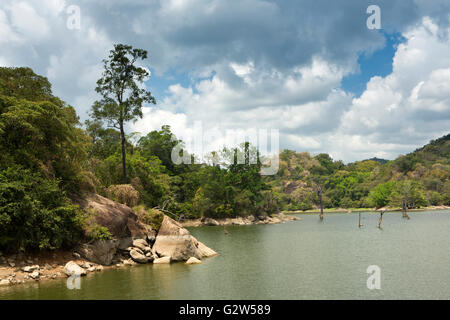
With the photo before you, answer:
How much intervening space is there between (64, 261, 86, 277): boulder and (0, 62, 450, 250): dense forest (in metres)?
1.21

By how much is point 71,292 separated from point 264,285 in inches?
352

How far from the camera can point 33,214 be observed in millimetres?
18016

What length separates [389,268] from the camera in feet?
68.9

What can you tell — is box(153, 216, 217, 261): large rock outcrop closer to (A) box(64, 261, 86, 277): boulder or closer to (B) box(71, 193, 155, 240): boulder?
(B) box(71, 193, 155, 240): boulder

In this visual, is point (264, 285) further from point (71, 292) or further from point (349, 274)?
point (71, 292)

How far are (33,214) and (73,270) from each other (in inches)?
143

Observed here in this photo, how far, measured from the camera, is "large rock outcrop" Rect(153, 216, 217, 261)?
960 inches

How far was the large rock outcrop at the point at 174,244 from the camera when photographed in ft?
80.0

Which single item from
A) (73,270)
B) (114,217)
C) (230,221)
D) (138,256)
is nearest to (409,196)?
(230,221)

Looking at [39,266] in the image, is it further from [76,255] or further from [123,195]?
[123,195]

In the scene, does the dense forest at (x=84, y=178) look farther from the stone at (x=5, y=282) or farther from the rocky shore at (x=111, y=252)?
the stone at (x=5, y=282)

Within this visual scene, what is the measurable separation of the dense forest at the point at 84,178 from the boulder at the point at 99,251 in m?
0.50

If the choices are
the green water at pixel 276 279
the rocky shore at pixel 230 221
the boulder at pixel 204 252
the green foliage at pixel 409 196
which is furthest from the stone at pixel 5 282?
the green foliage at pixel 409 196
